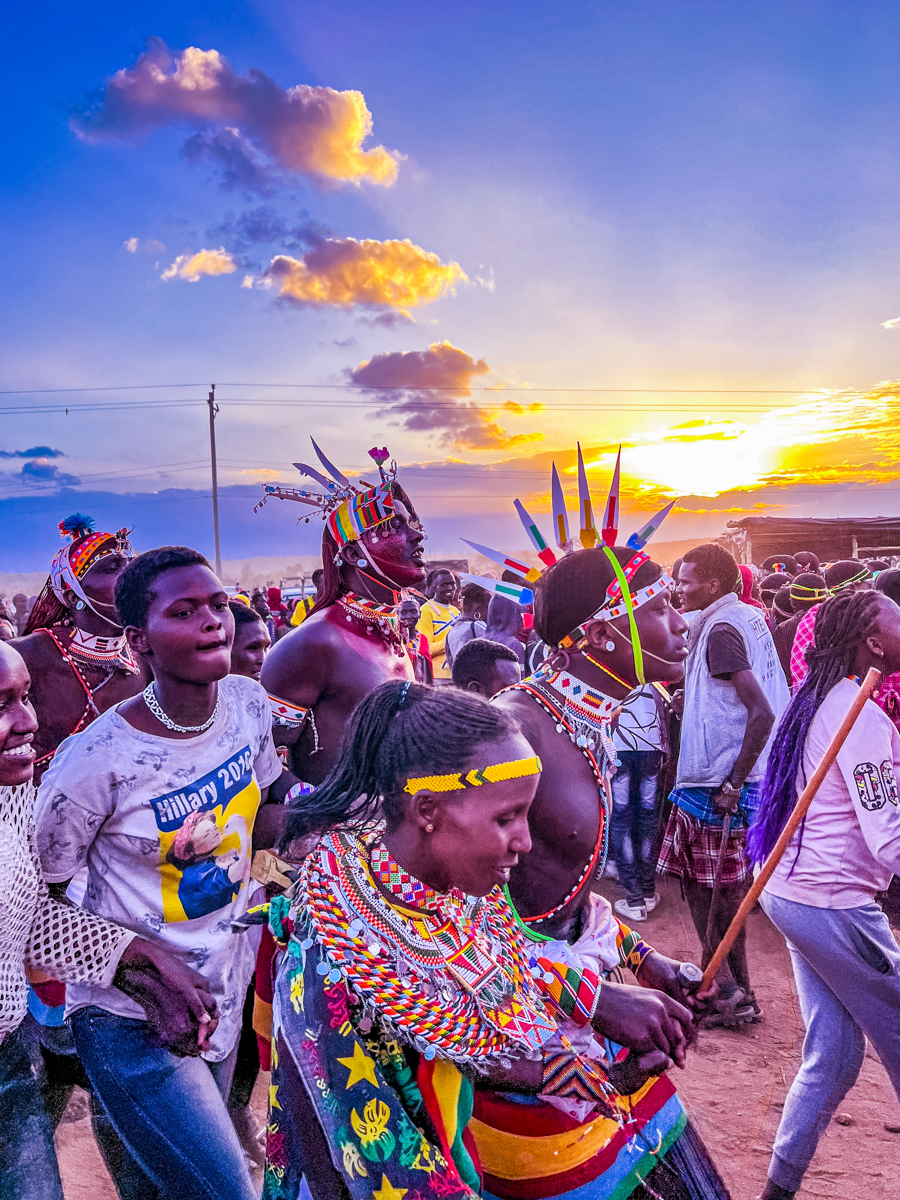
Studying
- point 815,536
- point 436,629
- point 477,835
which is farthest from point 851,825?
point 815,536

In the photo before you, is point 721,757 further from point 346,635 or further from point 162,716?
point 162,716

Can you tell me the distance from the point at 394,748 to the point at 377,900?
299mm

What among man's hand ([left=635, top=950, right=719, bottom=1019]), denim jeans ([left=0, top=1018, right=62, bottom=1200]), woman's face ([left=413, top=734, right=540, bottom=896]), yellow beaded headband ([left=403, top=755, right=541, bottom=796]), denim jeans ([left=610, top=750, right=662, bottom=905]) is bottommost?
denim jeans ([left=610, top=750, right=662, bottom=905])

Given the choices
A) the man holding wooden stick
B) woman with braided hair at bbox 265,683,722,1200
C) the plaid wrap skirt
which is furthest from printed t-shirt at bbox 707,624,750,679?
woman with braided hair at bbox 265,683,722,1200

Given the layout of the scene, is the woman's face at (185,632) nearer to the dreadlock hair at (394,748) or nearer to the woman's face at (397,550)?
the dreadlock hair at (394,748)

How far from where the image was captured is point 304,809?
1863 mm

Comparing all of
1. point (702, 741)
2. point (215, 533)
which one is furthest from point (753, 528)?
point (702, 741)

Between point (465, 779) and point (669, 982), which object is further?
point (669, 982)

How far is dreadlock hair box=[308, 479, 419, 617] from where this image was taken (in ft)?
13.2

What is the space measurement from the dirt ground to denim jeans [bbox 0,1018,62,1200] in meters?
1.75

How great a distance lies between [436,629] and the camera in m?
7.63

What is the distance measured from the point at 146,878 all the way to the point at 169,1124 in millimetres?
594

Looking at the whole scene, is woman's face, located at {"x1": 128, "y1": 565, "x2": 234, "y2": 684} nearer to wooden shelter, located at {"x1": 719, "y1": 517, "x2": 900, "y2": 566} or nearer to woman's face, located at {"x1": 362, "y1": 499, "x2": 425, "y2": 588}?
woman's face, located at {"x1": 362, "y1": 499, "x2": 425, "y2": 588}

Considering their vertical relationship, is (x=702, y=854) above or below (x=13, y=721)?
below
